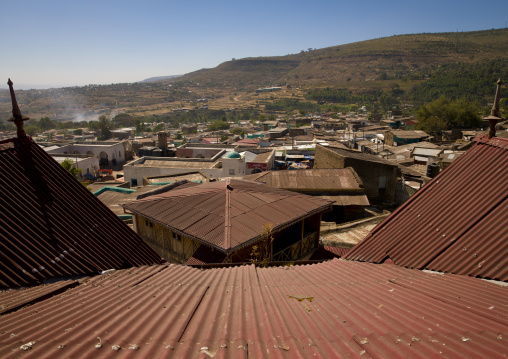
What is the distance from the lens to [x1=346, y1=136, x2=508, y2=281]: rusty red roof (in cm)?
530

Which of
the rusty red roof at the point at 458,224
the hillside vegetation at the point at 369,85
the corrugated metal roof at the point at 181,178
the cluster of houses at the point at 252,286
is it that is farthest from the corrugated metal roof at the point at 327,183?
the hillside vegetation at the point at 369,85

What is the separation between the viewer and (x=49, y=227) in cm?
562

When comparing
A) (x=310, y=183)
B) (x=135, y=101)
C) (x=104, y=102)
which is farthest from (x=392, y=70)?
(x=310, y=183)

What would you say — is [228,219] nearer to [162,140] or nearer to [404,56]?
[162,140]

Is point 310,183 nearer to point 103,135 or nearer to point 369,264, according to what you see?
point 369,264

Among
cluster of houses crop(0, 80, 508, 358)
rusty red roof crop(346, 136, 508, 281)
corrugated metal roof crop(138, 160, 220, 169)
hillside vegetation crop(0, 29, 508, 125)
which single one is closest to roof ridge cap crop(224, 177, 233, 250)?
cluster of houses crop(0, 80, 508, 358)

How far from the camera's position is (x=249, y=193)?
12.8m

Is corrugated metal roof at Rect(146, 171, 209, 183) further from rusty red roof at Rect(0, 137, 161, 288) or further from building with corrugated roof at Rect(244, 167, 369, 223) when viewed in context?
rusty red roof at Rect(0, 137, 161, 288)

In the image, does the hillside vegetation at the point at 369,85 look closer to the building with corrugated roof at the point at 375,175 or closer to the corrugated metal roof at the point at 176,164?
the building with corrugated roof at the point at 375,175

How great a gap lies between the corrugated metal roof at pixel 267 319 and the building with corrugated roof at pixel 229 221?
4411 millimetres

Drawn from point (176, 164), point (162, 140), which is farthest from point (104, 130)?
point (176, 164)

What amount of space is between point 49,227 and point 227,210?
6.17 meters

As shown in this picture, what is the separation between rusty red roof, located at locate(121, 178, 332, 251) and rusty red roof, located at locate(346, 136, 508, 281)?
3.84 metres

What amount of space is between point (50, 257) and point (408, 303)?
210 inches
